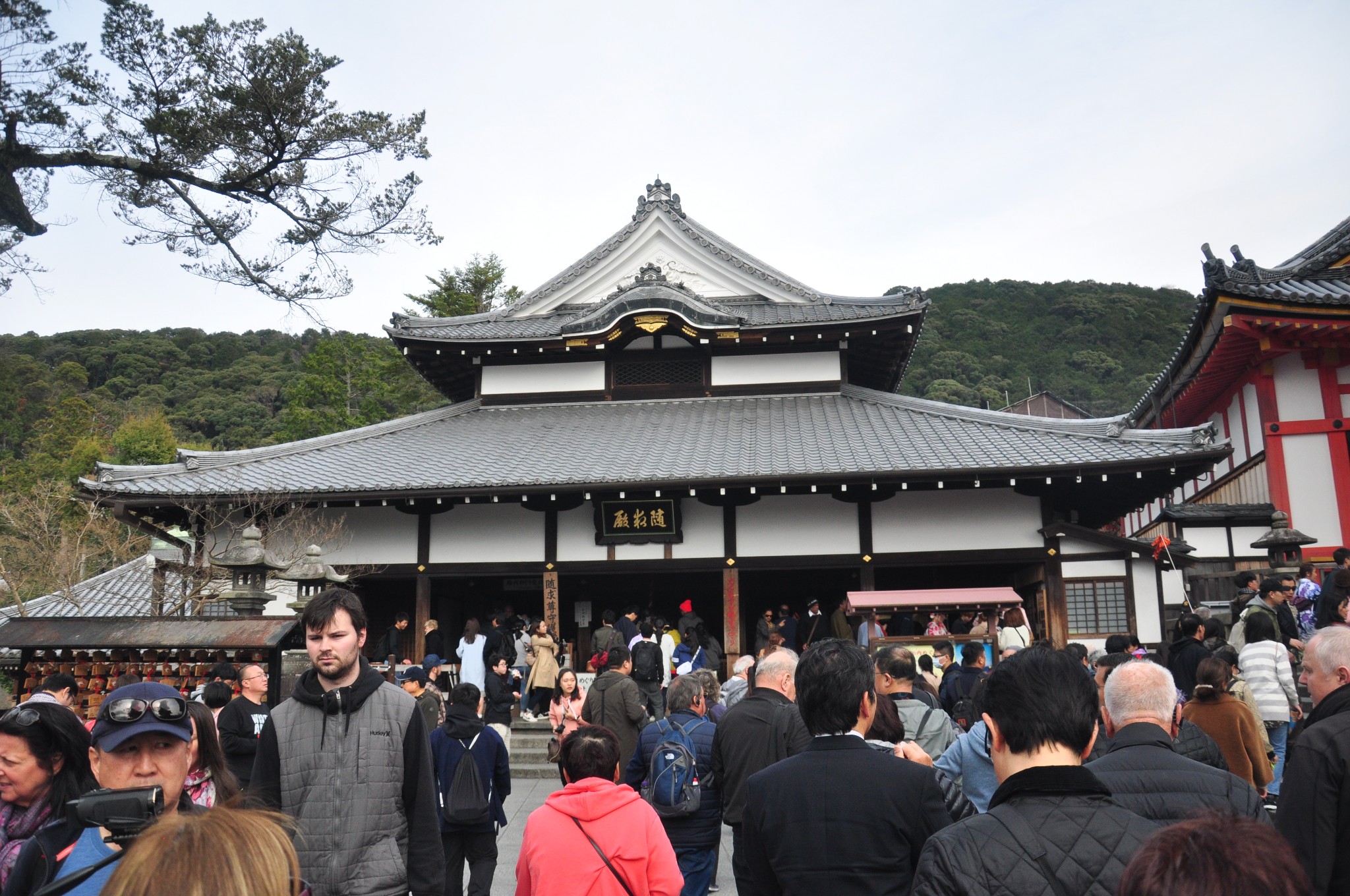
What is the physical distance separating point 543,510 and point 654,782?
398 inches

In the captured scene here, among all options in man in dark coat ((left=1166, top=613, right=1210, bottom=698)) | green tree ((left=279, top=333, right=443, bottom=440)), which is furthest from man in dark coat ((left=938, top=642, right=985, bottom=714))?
green tree ((left=279, top=333, right=443, bottom=440))

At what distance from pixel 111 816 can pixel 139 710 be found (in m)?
0.50

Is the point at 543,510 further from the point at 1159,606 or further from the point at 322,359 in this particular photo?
the point at 322,359

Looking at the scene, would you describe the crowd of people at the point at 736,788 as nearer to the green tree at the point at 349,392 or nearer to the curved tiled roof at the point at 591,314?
the curved tiled roof at the point at 591,314

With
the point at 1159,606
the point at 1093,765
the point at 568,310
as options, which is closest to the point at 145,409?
the point at 568,310

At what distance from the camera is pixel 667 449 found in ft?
49.0

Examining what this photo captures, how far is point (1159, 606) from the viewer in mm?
13203

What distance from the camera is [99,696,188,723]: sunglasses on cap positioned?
2.47 metres

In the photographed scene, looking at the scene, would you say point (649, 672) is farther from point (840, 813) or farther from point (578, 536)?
point (840, 813)

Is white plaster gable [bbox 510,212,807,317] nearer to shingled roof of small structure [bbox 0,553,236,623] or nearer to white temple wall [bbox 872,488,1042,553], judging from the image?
white temple wall [bbox 872,488,1042,553]

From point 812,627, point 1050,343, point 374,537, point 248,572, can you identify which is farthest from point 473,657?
point 1050,343

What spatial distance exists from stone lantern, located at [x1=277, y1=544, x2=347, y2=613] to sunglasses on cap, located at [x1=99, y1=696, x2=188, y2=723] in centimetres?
844

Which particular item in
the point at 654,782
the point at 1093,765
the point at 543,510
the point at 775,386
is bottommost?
the point at 654,782

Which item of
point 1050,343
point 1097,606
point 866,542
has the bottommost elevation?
point 1097,606
